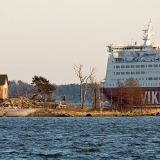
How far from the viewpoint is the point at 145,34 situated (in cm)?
14012

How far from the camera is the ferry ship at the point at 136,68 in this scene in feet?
431

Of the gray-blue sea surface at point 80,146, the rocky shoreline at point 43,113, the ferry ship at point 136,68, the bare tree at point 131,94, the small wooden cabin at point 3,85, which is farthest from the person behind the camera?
the ferry ship at point 136,68

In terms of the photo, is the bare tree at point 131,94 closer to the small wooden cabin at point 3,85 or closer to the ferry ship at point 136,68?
the ferry ship at point 136,68

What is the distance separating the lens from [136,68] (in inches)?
5276

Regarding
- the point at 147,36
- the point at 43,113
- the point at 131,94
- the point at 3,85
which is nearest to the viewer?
the point at 43,113

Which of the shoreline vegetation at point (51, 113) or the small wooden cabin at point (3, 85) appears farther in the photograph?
the small wooden cabin at point (3, 85)

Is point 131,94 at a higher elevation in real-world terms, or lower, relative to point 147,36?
lower

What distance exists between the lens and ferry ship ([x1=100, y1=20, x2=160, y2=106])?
131m

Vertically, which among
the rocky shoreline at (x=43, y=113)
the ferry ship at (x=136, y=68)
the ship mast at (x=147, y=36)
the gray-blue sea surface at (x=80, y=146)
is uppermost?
the ship mast at (x=147, y=36)

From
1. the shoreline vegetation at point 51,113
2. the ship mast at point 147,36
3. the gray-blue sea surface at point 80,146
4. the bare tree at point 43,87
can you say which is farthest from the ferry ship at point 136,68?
the gray-blue sea surface at point 80,146

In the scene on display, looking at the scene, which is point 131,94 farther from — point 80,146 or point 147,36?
point 80,146

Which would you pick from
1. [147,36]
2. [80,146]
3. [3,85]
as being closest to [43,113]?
[3,85]

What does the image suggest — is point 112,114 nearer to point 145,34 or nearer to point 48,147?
point 145,34

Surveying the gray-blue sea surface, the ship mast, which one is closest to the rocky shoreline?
the ship mast
